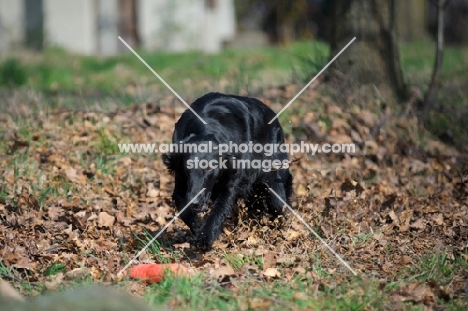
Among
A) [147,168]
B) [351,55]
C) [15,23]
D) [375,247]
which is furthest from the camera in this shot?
[15,23]

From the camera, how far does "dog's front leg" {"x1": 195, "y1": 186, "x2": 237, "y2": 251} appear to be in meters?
5.15

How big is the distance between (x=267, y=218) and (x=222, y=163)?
1.03 meters

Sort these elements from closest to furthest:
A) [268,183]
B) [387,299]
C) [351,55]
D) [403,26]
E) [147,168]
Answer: [387,299]
[268,183]
[147,168]
[351,55]
[403,26]

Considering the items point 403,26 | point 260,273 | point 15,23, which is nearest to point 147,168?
point 260,273

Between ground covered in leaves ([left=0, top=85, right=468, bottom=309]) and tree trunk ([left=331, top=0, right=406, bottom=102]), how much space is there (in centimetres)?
41

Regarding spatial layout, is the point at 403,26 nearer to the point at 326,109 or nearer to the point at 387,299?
the point at 326,109

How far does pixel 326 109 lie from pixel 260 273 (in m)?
3.88

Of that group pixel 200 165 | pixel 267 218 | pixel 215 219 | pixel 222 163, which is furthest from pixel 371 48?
pixel 200 165

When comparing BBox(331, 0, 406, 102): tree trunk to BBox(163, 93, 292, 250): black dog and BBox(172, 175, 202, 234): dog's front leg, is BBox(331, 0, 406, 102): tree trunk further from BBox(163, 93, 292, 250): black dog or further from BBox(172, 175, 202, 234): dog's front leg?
BBox(172, 175, 202, 234): dog's front leg

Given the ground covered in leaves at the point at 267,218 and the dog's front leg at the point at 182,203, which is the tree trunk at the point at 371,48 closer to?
the ground covered in leaves at the point at 267,218

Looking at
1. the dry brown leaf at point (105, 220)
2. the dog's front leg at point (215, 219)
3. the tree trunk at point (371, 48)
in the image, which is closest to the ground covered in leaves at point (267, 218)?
the dry brown leaf at point (105, 220)

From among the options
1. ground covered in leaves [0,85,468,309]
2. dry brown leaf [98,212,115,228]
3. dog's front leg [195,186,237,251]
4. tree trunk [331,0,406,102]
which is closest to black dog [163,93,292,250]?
dog's front leg [195,186,237,251]

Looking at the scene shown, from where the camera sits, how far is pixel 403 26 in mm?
20969

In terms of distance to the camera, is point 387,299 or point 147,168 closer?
point 387,299
